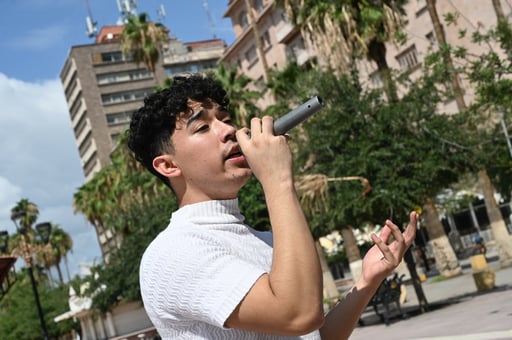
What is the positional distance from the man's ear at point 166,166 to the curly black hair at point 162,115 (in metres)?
0.02

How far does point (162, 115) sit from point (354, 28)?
21.4 m

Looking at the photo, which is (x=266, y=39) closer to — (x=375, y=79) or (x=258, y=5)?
(x=258, y=5)

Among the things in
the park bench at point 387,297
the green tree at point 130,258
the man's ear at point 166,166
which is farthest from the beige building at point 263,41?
the man's ear at point 166,166

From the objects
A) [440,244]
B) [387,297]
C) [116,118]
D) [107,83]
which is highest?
[107,83]

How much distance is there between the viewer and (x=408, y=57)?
37938 millimetres

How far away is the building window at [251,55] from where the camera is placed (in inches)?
2054

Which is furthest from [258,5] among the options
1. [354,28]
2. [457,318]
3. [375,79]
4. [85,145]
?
[85,145]

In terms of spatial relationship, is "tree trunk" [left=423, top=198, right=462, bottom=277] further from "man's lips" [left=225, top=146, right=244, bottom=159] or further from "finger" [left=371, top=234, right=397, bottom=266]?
"man's lips" [left=225, top=146, right=244, bottom=159]

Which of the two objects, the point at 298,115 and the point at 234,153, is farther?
the point at 234,153

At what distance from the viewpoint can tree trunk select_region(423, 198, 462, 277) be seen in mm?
25188

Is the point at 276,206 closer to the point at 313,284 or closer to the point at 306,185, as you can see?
the point at 313,284

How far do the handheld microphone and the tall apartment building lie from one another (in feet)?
291

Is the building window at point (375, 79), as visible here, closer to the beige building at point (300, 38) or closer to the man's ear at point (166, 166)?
the beige building at point (300, 38)

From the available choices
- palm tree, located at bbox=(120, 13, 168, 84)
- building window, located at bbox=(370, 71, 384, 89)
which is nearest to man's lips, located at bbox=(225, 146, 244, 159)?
building window, located at bbox=(370, 71, 384, 89)
